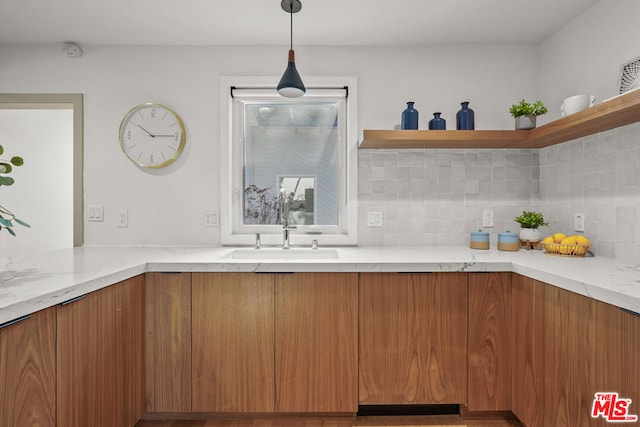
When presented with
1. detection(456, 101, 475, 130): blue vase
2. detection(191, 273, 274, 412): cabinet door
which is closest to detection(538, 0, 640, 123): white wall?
detection(456, 101, 475, 130): blue vase

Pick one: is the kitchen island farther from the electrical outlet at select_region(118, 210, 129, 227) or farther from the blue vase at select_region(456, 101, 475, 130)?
the blue vase at select_region(456, 101, 475, 130)

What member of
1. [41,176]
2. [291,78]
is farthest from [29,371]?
[41,176]

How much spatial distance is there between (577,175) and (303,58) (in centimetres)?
187

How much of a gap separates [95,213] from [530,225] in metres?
2.88

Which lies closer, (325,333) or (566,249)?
(325,333)

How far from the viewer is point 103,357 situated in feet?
4.43

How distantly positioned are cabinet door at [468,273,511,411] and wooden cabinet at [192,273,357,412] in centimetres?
60

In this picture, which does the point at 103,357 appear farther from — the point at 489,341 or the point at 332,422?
the point at 489,341

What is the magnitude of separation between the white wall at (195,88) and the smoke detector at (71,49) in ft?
0.16

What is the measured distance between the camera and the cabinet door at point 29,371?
3.14ft

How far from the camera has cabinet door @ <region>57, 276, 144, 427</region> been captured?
117 cm

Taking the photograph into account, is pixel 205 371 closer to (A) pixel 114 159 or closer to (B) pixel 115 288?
(B) pixel 115 288

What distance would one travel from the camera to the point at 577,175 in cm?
193

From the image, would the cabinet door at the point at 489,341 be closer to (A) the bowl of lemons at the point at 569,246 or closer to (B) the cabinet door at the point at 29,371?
(A) the bowl of lemons at the point at 569,246
